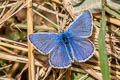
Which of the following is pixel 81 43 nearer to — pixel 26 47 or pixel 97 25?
pixel 97 25

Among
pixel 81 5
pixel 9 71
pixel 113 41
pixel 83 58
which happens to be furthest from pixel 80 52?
pixel 9 71

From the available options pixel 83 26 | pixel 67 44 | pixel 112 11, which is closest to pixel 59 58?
pixel 67 44

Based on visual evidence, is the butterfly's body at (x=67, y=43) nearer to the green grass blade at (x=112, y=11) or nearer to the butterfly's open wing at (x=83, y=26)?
the butterfly's open wing at (x=83, y=26)

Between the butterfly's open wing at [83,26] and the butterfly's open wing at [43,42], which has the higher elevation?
the butterfly's open wing at [83,26]

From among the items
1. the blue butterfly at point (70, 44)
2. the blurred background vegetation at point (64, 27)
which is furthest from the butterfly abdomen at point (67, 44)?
the blurred background vegetation at point (64, 27)

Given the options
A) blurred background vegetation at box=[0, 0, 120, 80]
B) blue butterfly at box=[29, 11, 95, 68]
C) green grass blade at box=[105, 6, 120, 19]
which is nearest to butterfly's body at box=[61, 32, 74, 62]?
blue butterfly at box=[29, 11, 95, 68]

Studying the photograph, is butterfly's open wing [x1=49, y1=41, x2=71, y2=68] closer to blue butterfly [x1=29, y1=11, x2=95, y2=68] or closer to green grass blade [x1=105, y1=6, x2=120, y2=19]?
blue butterfly [x1=29, y1=11, x2=95, y2=68]
